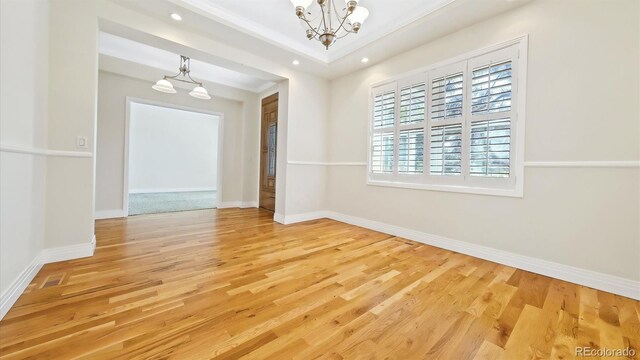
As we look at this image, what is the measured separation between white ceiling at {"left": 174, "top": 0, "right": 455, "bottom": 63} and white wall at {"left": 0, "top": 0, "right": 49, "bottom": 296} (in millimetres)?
1327

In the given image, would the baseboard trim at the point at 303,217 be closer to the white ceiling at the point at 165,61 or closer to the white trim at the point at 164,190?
the white ceiling at the point at 165,61

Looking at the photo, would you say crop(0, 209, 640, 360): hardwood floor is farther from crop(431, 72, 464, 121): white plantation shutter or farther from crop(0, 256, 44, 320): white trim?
crop(431, 72, 464, 121): white plantation shutter

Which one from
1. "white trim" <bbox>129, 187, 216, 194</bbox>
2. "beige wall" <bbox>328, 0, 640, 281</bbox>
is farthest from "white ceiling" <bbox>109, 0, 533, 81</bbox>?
"white trim" <bbox>129, 187, 216, 194</bbox>

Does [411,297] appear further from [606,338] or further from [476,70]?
[476,70]

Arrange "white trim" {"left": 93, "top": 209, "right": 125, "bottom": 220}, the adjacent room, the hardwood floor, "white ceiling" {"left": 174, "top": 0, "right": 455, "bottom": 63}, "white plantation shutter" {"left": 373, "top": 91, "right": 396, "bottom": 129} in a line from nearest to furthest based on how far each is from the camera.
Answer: the hardwood floor, the adjacent room, "white ceiling" {"left": 174, "top": 0, "right": 455, "bottom": 63}, "white plantation shutter" {"left": 373, "top": 91, "right": 396, "bottom": 129}, "white trim" {"left": 93, "top": 209, "right": 125, "bottom": 220}

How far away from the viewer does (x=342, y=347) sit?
127cm

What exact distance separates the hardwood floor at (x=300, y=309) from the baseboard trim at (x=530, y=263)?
0.28 feet

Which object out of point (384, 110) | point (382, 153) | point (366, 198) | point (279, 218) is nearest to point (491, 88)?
point (384, 110)

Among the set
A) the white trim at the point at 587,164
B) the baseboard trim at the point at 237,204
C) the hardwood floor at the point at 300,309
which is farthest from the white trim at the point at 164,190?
the white trim at the point at 587,164

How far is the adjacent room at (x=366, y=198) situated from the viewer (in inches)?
56.1

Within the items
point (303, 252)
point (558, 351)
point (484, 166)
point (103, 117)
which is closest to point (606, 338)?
point (558, 351)

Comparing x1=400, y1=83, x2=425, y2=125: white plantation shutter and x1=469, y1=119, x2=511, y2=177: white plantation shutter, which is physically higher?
x1=400, y1=83, x2=425, y2=125: white plantation shutter

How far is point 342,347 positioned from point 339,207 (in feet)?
10.4

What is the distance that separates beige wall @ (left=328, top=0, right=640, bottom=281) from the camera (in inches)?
74.5
